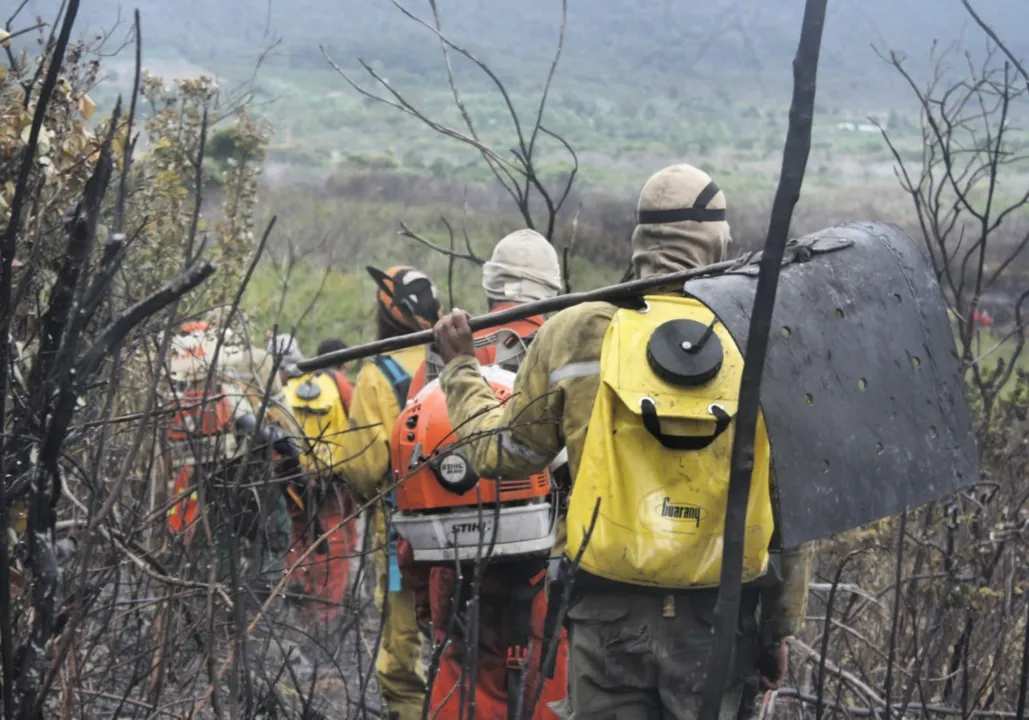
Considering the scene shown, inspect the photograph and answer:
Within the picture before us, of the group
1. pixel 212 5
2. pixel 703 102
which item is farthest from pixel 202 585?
pixel 212 5

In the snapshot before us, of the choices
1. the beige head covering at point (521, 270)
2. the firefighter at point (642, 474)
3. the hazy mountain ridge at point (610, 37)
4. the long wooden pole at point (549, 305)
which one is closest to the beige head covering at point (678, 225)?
the firefighter at point (642, 474)

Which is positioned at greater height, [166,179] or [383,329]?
[166,179]

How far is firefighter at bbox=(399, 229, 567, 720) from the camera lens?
4.24m

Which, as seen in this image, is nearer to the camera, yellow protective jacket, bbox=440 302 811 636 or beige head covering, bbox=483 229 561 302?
yellow protective jacket, bbox=440 302 811 636

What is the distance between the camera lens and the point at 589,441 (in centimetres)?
284

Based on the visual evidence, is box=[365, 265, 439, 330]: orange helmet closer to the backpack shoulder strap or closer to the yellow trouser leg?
the backpack shoulder strap

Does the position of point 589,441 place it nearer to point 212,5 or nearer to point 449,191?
point 449,191

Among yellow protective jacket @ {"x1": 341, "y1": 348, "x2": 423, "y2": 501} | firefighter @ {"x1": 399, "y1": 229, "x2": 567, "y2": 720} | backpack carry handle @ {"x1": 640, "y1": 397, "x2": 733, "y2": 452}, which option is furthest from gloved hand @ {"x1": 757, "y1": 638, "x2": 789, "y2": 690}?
yellow protective jacket @ {"x1": 341, "y1": 348, "x2": 423, "y2": 501}

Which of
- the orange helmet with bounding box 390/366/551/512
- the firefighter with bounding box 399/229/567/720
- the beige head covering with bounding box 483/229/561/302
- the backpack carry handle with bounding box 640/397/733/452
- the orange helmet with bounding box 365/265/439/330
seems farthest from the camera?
the orange helmet with bounding box 365/265/439/330

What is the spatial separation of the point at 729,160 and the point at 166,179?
4489 centimetres

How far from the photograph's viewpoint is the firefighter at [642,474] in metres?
2.80

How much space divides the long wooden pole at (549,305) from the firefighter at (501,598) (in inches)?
45.3

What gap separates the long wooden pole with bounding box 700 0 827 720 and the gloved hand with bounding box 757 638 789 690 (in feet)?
5.48

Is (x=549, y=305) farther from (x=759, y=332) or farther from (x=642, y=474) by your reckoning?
(x=759, y=332)
